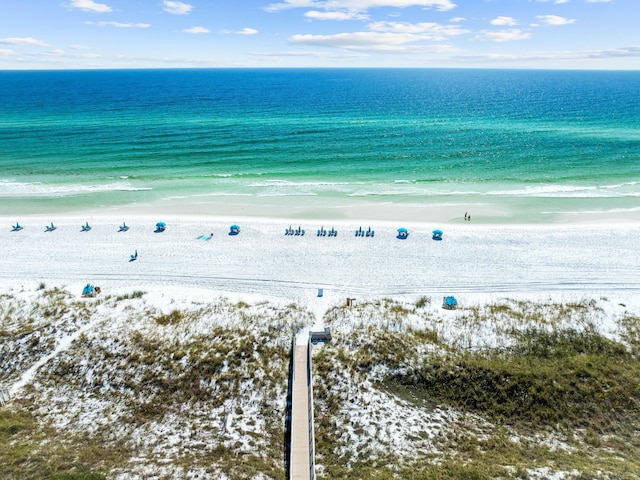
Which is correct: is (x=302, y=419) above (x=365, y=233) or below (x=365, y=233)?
below

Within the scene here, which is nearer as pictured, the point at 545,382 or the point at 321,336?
the point at 545,382

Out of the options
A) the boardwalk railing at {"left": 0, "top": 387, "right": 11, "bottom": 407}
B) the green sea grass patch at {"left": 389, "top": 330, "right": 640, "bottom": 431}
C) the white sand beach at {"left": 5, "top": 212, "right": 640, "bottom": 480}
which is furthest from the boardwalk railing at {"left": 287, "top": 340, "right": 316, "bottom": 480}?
the boardwalk railing at {"left": 0, "top": 387, "right": 11, "bottom": 407}

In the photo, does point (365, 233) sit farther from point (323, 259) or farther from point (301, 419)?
point (301, 419)

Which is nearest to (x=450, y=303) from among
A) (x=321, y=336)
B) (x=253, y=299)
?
(x=321, y=336)

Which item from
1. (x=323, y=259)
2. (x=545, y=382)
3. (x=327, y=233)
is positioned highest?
(x=327, y=233)

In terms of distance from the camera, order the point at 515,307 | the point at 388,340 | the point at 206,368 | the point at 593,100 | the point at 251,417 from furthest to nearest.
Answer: the point at 593,100, the point at 515,307, the point at 388,340, the point at 206,368, the point at 251,417

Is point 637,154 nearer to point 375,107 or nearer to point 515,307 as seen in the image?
point 515,307

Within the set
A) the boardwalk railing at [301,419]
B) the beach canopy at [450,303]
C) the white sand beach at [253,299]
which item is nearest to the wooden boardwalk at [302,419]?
the boardwalk railing at [301,419]

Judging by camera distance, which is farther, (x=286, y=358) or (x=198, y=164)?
(x=198, y=164)

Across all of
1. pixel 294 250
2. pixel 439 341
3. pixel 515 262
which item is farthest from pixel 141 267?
pixel 515 262

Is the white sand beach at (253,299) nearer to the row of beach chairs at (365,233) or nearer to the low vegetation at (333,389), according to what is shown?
the low vegetation at (333,389)
